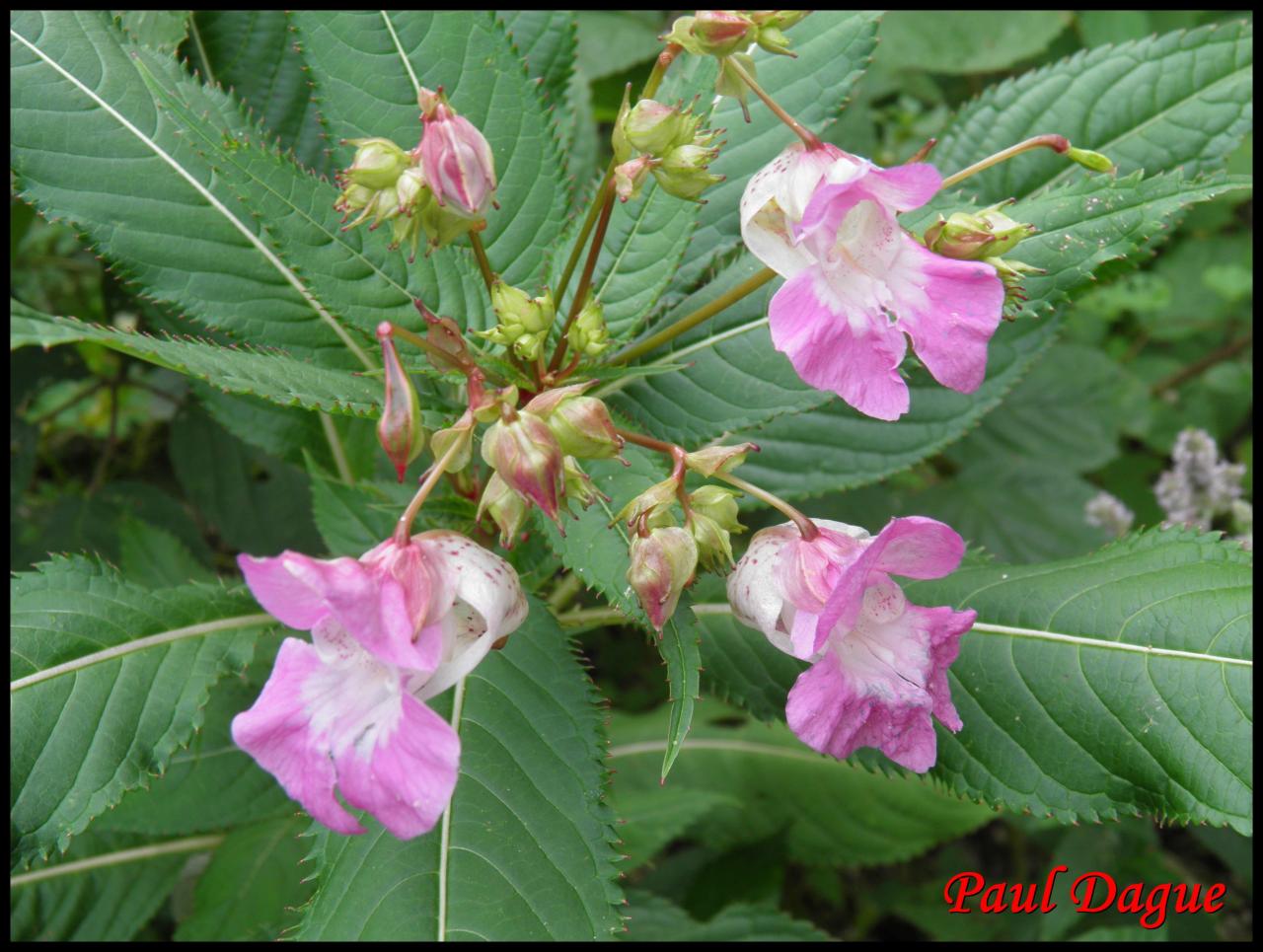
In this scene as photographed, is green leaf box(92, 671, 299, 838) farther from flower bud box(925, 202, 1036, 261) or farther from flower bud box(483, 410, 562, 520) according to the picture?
flower bud box(925, 202, 1036, 261)

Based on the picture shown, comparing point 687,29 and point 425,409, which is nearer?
point 687,29

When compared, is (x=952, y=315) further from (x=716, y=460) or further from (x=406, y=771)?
(x=406, y=771)

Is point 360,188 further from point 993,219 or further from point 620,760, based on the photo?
point 620,760

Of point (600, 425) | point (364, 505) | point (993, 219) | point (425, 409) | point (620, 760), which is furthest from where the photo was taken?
point (620, 760)

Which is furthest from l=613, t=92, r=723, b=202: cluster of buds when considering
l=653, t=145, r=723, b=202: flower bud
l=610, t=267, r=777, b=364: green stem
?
l=610, t=267, r=777, b=364: green stem

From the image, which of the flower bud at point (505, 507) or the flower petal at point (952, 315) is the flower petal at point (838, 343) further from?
the flower bud at point (505, 507)

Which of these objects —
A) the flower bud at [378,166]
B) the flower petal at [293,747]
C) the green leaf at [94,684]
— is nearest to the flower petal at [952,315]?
the flower bud at [378,166]

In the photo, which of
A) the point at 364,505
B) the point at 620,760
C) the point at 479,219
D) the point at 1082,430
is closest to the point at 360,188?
the point at 479,219
